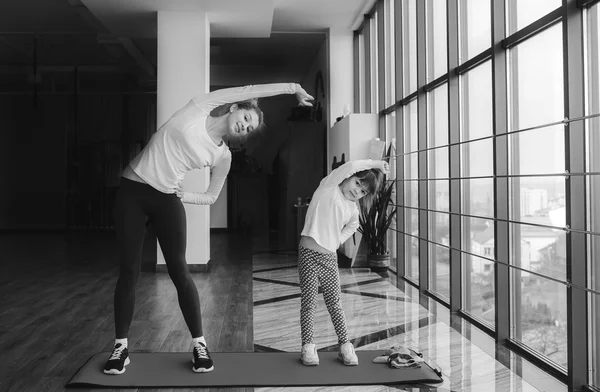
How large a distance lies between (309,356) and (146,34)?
4.94m

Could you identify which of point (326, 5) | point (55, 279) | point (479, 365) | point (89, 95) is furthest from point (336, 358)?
point (89, 95)

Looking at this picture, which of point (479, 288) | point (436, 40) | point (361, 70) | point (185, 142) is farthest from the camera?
point (361, 70)

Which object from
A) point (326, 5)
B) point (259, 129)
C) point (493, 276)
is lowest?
point (493, 276)

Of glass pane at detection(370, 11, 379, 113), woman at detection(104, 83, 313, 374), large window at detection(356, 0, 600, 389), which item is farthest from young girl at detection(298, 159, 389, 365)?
glass pane at detection(370, 11, 379, 113)

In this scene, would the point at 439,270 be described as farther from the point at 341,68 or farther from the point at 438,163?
the point at 341,68

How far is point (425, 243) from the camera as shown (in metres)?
4.23

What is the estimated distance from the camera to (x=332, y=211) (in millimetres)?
2475

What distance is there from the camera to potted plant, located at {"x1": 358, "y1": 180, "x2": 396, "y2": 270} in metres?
5.06

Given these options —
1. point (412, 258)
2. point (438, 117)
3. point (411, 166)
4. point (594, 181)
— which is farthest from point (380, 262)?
A: point (594, 181)

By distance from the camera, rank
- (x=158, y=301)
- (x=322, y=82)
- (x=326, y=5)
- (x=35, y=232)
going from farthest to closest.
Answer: (x=35, y=232) → (x=322, y=82) → (x=326, y=5) → (x=158, y=301)

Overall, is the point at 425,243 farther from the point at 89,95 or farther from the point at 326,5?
the point at 89,95

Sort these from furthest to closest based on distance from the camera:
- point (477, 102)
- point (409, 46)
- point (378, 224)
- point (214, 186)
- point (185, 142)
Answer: point (378, 224)
point (409, 46)
point (477, 102)
point (214, 186)
point (185, 142)

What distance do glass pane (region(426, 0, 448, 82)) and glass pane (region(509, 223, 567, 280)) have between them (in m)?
1.55

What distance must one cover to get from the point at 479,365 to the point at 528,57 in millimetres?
1537
